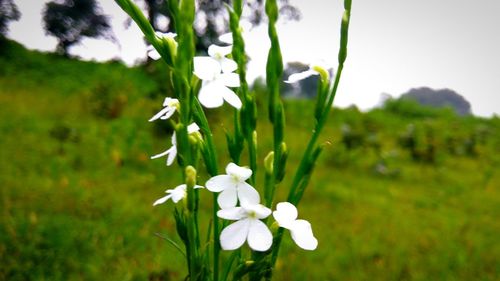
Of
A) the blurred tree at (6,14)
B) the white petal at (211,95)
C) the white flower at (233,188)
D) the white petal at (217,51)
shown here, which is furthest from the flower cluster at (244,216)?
the blurred tree at (6,14)

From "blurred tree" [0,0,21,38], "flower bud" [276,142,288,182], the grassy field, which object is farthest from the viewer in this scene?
"blurred tree" [0,0,21,38]

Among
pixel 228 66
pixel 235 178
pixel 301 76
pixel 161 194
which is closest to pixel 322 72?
pixel 301 76

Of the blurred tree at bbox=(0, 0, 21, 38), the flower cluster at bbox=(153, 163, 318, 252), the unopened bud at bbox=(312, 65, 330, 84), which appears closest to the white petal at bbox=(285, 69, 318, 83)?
the unopened bud at bbox=(312, 65, 330, 84)

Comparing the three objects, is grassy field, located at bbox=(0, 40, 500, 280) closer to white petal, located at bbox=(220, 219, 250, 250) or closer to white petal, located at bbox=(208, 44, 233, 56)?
white petal, located at bbox=(208, 44, 233, 56)

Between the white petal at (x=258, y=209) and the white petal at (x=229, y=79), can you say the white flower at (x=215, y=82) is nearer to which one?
the white petal at (x=229, y=79)

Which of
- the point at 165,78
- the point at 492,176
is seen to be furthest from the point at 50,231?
the point at 492,176
